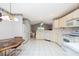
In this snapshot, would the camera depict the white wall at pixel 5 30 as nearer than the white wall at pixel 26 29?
Yes

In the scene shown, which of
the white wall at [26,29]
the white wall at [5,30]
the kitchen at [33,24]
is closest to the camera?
the kitchen at [33,24]

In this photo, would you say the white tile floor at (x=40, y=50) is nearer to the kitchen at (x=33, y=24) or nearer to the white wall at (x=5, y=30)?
the kitchen at (x=33, y=24)

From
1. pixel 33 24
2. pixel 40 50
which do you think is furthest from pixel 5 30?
pixel 40 50

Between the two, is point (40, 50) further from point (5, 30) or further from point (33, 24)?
point (5, 30)

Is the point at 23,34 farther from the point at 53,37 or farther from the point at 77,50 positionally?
the point at 77,50

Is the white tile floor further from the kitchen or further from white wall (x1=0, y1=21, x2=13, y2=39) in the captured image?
white wall (x1=0, y1=21, x2=13, y2=39)

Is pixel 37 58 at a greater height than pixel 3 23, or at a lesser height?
lesser

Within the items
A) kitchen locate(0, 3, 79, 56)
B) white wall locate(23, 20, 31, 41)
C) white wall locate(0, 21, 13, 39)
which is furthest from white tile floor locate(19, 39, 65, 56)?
white wall locate(0, 21, 13, 39)

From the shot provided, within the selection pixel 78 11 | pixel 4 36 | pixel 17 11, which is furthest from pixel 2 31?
pixel 78 11

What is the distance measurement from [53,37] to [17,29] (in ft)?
8.62

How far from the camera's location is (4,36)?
339cm

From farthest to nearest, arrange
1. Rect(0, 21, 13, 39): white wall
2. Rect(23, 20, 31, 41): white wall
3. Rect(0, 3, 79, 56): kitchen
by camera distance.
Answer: Rect(23, 20, 31, 41): white wall
Rect(0, 21, 13, 39): white wall
Rect(0, 3, 79, 56): kitchen

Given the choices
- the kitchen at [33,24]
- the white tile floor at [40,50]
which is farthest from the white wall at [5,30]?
the white tile floor at [40,50]

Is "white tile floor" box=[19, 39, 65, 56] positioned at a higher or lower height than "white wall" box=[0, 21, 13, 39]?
lower
